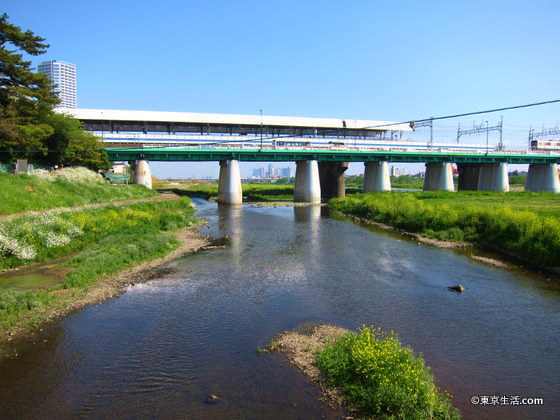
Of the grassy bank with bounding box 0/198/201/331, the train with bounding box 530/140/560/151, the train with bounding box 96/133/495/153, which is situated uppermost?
the train with bounding box 530/140/560/151

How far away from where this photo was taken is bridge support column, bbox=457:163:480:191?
290 feet

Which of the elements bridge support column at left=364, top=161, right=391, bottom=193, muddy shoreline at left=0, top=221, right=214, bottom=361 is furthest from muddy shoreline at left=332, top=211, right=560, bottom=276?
bridge support column at left=364, top=161, right=391, bottom=193

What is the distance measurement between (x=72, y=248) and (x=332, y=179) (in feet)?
200

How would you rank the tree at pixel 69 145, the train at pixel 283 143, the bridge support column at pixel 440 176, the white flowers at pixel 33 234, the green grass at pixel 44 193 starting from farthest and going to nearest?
the bridge support column at pixel 440 176 < the train at pixel 283 143 < the tree at pixel 69 145 < the green grass at pixel 44 193 < the white flowers at pixel 33 234

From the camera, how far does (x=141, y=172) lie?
60906mm

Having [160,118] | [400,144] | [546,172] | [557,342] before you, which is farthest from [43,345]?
[546,172]

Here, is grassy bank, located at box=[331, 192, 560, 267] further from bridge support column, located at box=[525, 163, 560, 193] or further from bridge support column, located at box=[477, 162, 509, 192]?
bridge support column, located at box=[525, 163, 560, 193]

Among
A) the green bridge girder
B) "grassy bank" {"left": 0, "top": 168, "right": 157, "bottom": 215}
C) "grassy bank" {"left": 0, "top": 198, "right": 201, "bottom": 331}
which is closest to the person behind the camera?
"grassy bank" {"left": 0, "top": 198, "right": 201, "bottom": 331}

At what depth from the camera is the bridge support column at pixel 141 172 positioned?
6062 cm

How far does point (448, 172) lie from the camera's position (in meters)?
79.5

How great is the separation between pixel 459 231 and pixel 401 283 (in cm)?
1378

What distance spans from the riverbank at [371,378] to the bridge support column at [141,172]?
54554 millimetres

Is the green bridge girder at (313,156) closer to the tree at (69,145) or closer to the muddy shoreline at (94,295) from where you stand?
the tree at (69,145)

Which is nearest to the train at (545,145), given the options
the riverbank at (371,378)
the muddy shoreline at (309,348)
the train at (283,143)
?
the train at (283,143)
